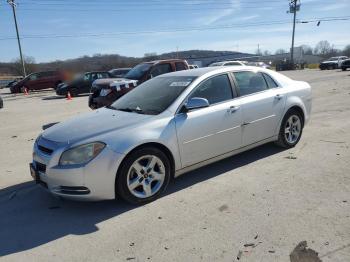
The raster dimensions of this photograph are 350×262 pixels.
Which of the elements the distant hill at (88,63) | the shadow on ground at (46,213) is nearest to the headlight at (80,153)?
the shadow on ground at (46,213)

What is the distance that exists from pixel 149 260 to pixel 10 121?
10.5 m

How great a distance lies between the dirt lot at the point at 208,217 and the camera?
11.0 feet

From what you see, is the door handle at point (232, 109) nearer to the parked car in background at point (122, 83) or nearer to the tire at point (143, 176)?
the tire at point (143, 176)

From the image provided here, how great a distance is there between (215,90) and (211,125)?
0.61 m

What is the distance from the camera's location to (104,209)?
4.36 m

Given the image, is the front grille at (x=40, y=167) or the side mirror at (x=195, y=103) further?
the side mirror at (x=195, y=103)

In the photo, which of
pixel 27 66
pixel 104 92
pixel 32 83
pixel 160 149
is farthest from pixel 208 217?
pixel 27 66

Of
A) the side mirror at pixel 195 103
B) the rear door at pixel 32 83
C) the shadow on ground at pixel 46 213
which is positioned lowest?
the rear door at pixel 32 83

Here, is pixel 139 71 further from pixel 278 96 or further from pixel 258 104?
pixel 258 104

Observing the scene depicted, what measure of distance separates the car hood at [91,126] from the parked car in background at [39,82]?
23.6 m

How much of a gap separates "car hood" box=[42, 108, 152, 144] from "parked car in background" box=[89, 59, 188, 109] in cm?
516

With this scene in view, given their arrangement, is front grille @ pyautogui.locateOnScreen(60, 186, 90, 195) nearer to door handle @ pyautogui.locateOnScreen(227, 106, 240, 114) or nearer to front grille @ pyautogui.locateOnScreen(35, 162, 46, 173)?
front grille @ pyautogui.locateOnScreen(35, 162, 46, 173)

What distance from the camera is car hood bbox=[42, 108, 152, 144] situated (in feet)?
14.1

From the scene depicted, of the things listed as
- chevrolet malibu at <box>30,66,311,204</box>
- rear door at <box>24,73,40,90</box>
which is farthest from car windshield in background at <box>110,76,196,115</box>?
rear door at <box>24,73,40,90</box>
